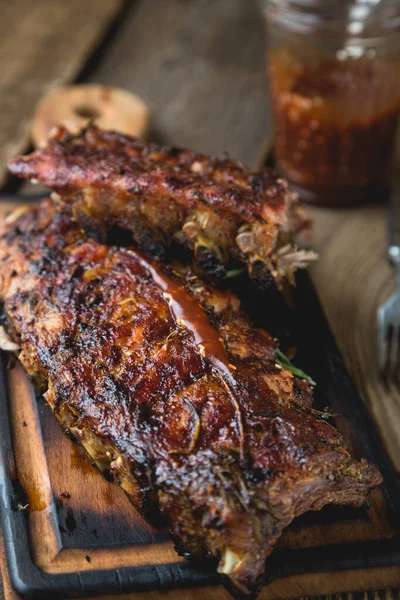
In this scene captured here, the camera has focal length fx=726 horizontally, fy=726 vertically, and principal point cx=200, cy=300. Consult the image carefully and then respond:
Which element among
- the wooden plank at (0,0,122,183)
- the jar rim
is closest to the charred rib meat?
the jar rim

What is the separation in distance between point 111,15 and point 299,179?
242cm

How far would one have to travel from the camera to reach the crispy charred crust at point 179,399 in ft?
7.29

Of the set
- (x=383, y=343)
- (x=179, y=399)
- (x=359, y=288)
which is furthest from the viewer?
(x=359, y=288)

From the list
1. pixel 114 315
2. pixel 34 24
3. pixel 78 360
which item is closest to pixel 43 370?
pixel 78 360

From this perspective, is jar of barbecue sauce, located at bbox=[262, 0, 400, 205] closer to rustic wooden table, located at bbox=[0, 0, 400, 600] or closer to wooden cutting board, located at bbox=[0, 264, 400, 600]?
rustic wooden table, located at bbox=[0, 0, 400, 600]

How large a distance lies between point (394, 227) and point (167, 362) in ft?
7.06

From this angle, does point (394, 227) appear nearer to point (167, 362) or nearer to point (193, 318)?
point (193, 318)

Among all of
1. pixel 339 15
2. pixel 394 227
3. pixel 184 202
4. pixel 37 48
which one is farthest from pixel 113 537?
pixel 37 48

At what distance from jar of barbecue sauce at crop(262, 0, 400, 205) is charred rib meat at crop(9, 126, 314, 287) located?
112 centimetres

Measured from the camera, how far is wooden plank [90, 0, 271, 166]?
4.95m

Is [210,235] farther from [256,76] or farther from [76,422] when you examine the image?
[256,76]

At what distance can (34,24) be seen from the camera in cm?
568

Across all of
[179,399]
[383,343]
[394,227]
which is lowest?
[383,343]

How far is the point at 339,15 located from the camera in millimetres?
3994
